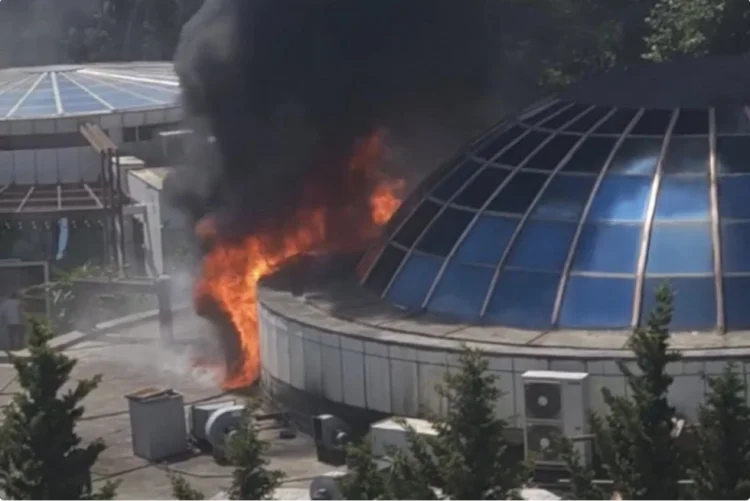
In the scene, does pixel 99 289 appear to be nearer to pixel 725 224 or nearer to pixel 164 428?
pixel 164 428

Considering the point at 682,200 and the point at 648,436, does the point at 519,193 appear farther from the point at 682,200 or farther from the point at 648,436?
the point at 648,436

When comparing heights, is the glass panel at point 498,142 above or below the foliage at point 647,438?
above

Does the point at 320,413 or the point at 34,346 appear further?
the point at 320,413

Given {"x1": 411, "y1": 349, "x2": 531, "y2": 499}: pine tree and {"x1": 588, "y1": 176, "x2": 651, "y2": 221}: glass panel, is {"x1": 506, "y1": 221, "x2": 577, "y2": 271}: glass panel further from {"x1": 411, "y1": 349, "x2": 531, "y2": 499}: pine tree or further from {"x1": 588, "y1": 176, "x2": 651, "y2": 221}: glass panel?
{"x1": 411, "y1": 349, "x2": 531, "y2": 499}: pine tree

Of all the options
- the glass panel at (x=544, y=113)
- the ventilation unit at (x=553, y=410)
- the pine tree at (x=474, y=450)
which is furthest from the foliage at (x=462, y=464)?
the glass panel at (x=544, y=113)

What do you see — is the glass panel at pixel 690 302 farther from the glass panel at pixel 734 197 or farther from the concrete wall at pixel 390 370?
the concrete wall at pixel 390 370

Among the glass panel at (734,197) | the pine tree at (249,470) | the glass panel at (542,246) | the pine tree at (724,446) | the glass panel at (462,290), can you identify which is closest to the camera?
the pine tree at (724,446)

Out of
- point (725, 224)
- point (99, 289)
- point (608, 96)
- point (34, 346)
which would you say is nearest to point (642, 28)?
point (99, 289)
